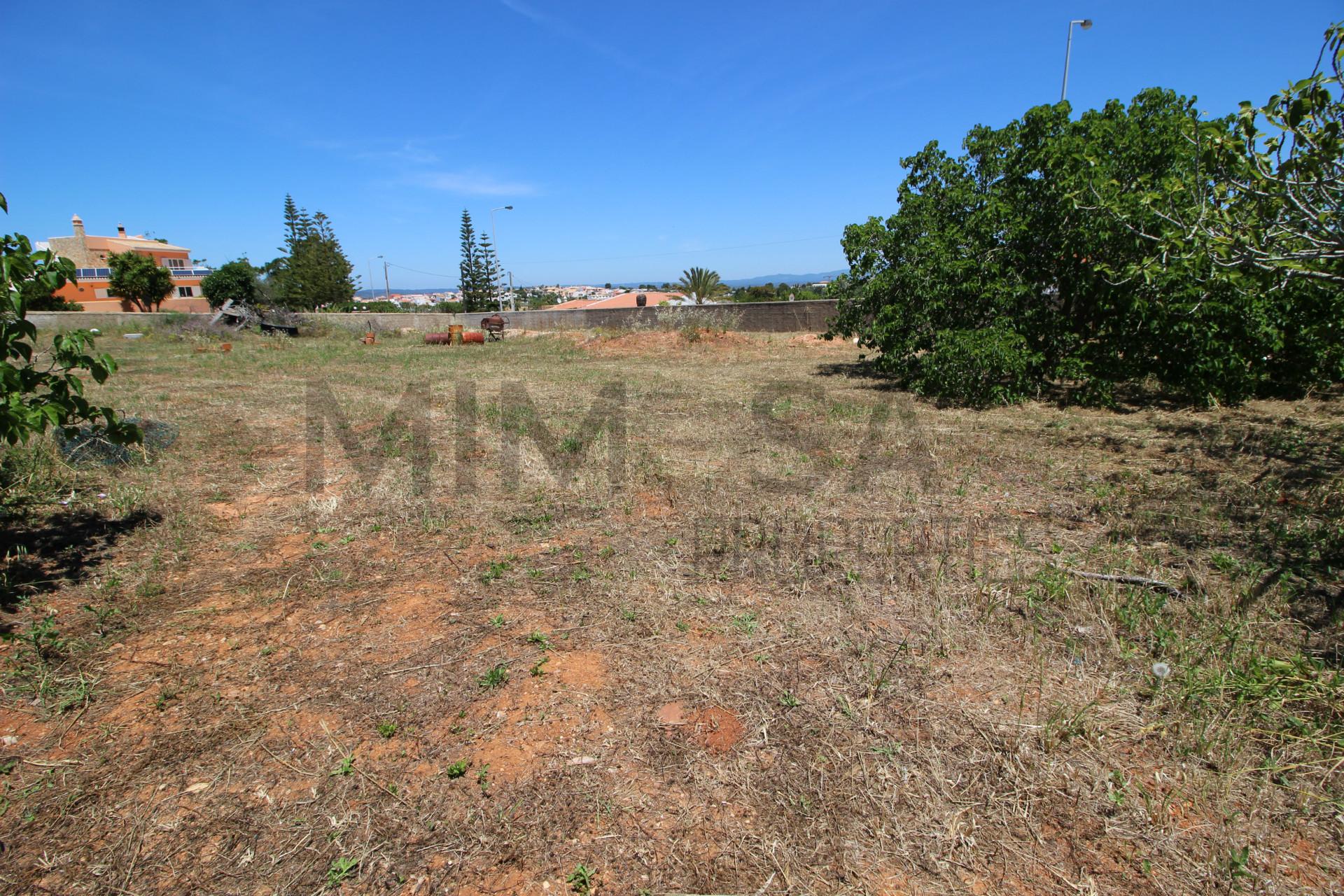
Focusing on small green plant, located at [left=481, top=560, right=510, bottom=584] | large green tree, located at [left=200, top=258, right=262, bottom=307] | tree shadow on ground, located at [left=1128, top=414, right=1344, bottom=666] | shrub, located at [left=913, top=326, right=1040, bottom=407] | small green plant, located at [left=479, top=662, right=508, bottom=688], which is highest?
large green tree, located at [left=200, top=258, right=262, bottom=307]

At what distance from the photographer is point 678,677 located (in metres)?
2.86

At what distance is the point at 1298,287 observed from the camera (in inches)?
281

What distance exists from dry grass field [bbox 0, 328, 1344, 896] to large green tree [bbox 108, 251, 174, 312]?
A: 156ft

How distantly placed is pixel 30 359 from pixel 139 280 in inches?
1981

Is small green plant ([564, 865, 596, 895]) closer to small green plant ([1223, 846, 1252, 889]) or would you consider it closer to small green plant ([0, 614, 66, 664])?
small green plant ([1223, 846, 1252, 889])

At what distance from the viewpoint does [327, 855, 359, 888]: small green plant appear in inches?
74.2

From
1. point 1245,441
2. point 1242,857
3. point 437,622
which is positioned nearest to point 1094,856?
point 1242,857

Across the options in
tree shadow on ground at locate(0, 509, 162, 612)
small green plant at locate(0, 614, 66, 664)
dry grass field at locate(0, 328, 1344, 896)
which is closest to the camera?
dry grass field at locate(0, 328, 1344, 896)

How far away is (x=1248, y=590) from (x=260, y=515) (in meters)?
6.21

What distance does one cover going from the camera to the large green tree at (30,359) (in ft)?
9.93

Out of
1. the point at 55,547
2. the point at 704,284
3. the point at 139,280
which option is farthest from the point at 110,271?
the point at 55,547

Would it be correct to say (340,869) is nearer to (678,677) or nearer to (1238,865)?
(678,677)

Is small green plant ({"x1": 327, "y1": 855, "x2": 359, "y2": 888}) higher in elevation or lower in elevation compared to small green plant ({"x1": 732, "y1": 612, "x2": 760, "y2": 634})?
lower

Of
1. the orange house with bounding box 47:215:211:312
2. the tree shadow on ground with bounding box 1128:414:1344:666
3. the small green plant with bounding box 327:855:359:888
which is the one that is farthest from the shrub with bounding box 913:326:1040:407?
the orange house with bounding box 47:215:211:312
